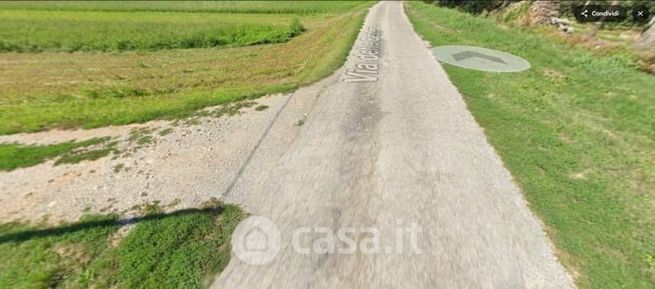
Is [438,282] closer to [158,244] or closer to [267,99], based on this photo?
[158,244]

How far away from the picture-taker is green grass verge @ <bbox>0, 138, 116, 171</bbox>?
638cm

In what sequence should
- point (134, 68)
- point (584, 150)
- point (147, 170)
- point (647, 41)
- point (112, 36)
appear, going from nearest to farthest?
point (147, 170) → point (584, 150) → point (647, 41) → point (134, 68) → point (112, 36)

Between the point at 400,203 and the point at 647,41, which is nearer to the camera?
the point at 400,203

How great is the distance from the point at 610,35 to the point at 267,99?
21.0 meters

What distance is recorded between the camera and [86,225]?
15.3ft

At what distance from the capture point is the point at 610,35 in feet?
61.7

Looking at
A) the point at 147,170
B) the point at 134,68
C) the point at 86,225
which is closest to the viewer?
the point at 86,225

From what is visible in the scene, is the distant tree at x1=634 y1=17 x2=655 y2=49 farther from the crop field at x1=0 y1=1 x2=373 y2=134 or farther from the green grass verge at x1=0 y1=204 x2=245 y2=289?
the green grass verge at x1=0 y1=204 x2=245 y2=289
